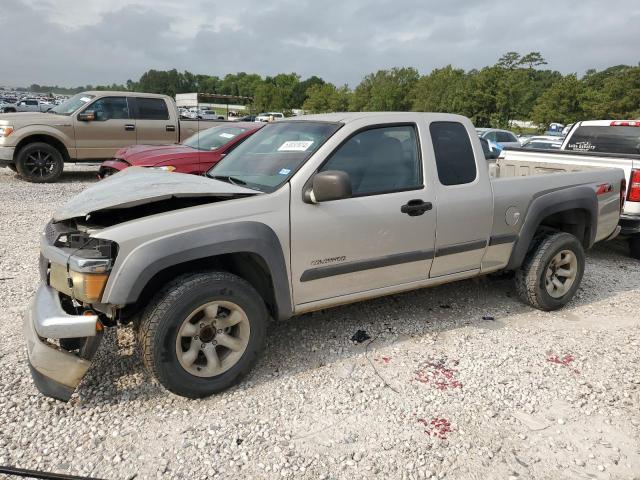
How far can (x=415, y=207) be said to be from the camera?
3.56 metres

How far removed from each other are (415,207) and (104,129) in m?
9.14

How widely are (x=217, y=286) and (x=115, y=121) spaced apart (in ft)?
30.4

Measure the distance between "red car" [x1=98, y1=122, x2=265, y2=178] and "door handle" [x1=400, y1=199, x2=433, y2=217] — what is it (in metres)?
3.85

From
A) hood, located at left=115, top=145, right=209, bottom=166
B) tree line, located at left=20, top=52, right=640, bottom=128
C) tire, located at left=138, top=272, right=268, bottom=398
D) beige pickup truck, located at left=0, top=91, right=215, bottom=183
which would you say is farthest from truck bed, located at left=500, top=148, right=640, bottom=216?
tree line, located at left=20, top=52, right=640, bottom=128

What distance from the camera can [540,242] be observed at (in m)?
4.47

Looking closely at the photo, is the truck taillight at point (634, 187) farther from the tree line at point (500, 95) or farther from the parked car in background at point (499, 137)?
the tree line at point (500, 95)

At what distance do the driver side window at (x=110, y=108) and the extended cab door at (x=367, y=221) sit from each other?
8.89 m

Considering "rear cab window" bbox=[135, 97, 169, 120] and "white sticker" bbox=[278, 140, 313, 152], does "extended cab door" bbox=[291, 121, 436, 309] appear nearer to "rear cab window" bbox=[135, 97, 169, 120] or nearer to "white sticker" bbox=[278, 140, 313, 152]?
"white sticker" bbox=[278, 140, 313, 152]

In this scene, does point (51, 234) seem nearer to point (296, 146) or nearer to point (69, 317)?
point (69, 317)

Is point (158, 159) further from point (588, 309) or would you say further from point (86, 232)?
point (588, 309)

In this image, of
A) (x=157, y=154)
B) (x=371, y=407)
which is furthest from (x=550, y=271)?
(x=157, y=154)

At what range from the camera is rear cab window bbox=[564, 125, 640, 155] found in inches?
272

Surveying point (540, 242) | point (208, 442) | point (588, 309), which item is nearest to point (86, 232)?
point (208, 442)

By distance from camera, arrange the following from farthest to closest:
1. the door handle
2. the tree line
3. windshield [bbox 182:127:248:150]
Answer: the tree line < windshield [bbox 182:127:248:150] < the door handle
